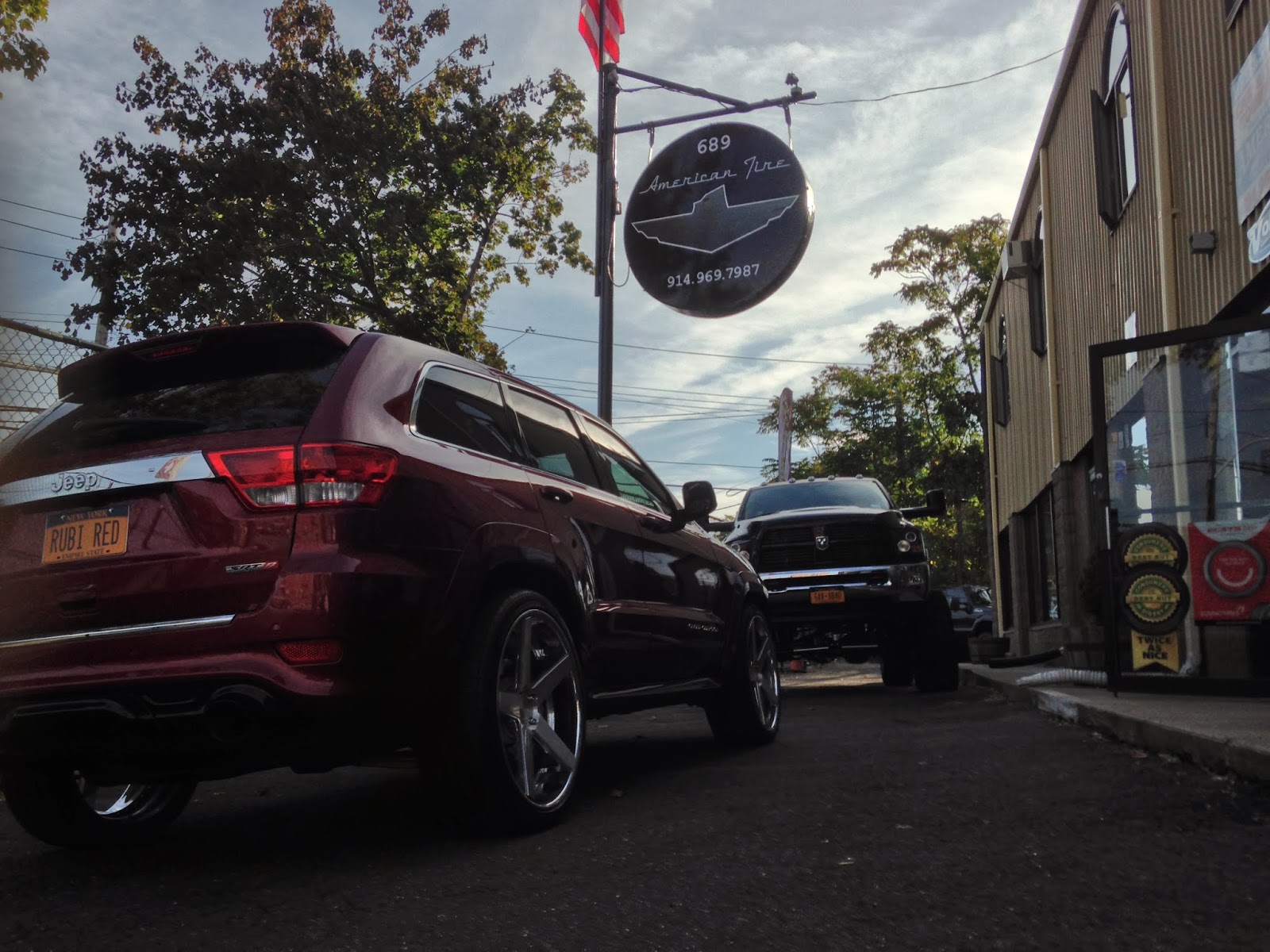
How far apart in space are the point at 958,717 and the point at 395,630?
17.9 feet

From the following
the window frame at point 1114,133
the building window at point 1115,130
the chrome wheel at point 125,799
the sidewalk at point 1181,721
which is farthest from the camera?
the building window at point 1115,130

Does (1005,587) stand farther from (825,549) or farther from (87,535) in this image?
(87,535)

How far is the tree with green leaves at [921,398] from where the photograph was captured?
38.9 m

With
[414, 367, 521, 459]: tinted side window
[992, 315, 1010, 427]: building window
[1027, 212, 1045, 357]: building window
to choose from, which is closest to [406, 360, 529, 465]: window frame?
[414, 367, 521, 459]: tinted side window

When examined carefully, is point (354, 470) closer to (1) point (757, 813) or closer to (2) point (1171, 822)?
(1) point (757, 813)

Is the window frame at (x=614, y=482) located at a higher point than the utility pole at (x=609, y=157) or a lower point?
lower

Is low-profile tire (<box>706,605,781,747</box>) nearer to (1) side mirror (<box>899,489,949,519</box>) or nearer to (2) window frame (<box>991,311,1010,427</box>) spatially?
(1) side mirror (<box>899,489,949,519</box>)

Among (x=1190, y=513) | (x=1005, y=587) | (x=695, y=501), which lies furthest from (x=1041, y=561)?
(x=695, y=501)

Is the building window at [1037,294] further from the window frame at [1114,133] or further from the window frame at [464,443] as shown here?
the window frame at [464,443]

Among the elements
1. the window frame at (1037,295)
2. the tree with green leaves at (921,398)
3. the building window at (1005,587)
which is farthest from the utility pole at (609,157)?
the tree with green leaves at (921,398)

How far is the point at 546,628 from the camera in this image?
4.47 meters

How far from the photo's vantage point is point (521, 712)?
14.0ft

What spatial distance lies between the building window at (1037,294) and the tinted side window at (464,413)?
13624mm

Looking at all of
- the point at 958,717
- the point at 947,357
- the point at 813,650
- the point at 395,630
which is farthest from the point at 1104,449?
the point at 947,357
